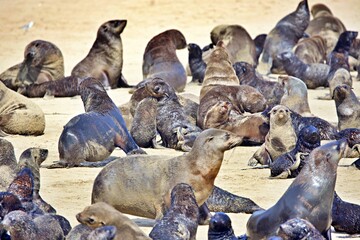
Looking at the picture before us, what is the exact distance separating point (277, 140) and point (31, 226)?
4387 mm

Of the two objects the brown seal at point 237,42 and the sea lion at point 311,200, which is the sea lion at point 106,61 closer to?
the brown seal at point 237,42

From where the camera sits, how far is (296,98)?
13.8m

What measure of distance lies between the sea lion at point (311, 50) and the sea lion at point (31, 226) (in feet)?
39.9

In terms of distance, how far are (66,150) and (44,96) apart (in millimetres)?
5901

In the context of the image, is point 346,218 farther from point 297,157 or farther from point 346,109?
point 346,109

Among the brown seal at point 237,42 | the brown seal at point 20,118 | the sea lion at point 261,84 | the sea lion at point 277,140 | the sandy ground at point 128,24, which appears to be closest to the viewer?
the sea lion at point 277,140

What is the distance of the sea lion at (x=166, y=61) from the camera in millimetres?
17250

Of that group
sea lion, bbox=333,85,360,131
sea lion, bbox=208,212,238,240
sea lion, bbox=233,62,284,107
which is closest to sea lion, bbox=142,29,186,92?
sea lion, bbox=233,62,284,107

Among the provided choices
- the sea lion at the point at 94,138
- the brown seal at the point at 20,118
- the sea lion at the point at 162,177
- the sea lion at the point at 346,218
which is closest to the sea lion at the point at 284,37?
the brown seal at the point at 20,118

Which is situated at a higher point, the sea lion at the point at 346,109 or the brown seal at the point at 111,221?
the brown seal at the point at 111,221

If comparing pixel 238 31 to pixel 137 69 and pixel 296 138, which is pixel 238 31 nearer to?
pixel 137 69

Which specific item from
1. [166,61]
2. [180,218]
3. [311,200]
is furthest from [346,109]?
[180,218]

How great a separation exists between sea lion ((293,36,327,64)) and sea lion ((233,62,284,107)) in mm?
3668

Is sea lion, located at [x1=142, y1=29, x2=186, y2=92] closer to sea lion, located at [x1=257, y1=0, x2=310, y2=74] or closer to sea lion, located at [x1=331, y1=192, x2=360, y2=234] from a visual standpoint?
sea lion, located at [x1=257, y1=0, x2=310, y2=74]
